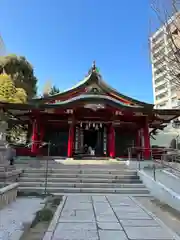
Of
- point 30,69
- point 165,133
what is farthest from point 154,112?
→ point 30,69

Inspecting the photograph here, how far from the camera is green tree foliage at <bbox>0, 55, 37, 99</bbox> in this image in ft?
81.1

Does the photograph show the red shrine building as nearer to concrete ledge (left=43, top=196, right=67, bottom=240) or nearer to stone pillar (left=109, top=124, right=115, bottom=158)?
stone pillar (left=109, top=124, right=115, bottom=158)

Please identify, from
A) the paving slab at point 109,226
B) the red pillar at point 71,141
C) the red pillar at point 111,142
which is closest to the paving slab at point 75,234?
the paving slab at point 109,226

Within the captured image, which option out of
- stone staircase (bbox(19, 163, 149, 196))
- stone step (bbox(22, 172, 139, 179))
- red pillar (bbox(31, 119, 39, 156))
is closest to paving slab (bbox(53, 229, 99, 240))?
stone staircase (bbox(19, 163, 149, 196))

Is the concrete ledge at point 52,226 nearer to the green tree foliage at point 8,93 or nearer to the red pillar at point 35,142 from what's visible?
the red pillar at point 35,142

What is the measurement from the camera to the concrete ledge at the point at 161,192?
19.5ft

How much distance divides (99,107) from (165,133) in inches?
530

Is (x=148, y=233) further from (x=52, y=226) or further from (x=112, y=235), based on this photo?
(x=52, y=226)

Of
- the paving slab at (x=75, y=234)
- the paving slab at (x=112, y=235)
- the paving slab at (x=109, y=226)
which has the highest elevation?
the paving slab at (x=75, y=234)

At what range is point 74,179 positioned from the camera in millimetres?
9031

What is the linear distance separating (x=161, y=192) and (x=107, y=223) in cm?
330

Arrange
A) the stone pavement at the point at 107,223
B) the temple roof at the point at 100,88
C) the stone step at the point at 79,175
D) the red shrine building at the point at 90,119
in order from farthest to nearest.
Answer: the temple roof at the point at 100,88 → the red shrine building at the point at 90,119 → the stone step at the point at 79,175 → the stone pavement at the point at 107,223

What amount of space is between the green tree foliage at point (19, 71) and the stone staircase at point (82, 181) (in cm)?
1619

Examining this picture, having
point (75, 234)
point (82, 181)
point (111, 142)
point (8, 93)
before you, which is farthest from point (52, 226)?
point (8, 93)
